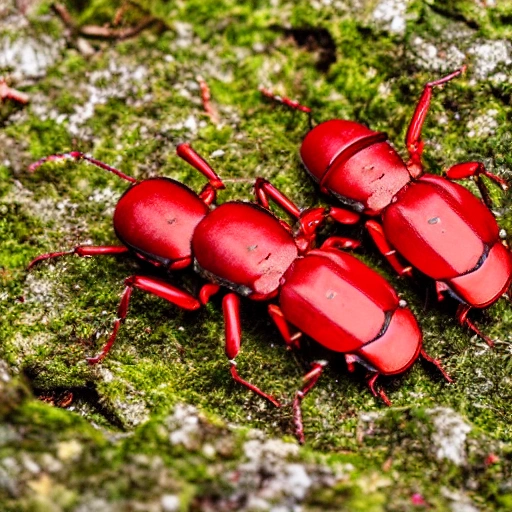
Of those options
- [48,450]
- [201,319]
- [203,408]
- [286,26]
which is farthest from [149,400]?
[286,26]

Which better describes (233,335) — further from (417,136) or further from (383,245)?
(417,136)

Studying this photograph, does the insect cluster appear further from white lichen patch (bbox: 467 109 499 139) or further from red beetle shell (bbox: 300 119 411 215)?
white lichen patch (bbox: 467 109 499 139)

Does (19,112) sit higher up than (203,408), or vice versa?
(19,112)

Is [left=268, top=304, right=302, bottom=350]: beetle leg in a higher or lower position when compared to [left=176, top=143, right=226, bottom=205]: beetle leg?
lower

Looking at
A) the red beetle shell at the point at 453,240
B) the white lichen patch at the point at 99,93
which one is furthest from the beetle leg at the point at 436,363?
the white lichen patch at the point at 99,93

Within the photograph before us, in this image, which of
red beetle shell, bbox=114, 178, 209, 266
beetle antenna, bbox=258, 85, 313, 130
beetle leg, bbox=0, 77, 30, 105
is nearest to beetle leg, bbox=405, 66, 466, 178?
beetle antenna, bbox=258, 85, 313, 130

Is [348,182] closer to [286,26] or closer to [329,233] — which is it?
[329,233]
